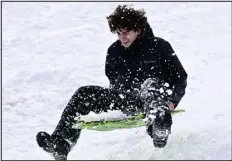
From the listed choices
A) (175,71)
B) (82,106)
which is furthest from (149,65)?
(82,106)

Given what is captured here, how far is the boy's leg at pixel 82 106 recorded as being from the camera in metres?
4.57

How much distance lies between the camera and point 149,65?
5.17 metres

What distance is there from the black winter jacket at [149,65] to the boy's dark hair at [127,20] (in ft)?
0.43

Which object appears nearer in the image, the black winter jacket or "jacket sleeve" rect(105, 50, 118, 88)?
the black winter jacket

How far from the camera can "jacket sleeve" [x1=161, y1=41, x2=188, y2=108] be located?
5.11 metres

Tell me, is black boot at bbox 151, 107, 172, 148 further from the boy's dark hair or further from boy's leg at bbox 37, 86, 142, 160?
the boy's dark hair

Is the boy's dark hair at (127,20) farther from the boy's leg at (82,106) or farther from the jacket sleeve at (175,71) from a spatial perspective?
the boy's leg at (82,106)

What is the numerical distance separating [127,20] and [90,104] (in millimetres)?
859

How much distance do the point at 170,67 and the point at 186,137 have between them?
1.00m

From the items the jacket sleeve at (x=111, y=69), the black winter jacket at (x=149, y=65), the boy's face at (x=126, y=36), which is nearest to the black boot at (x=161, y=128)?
the black winter jacket at (x=149, y=65)

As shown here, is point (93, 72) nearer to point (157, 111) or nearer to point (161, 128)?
point (157, 111)

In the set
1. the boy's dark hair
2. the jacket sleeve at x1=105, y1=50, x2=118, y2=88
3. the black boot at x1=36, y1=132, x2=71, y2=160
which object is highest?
the boy's dark hair

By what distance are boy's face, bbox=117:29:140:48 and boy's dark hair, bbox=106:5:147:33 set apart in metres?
0.04

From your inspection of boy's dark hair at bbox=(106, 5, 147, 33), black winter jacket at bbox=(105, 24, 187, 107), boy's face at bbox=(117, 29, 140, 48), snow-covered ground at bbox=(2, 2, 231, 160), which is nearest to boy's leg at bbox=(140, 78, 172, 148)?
black winter jacket at bbox=(105, 24, 187, 107)
